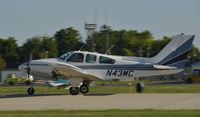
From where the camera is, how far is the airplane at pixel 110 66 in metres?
31.9

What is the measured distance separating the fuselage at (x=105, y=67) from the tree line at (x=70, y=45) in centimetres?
8309

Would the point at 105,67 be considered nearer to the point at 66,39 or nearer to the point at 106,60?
the point at 106,60

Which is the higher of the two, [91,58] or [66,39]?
[66,39]

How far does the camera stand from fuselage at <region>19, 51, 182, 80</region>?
104 feet

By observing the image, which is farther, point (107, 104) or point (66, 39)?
point (66, 39)

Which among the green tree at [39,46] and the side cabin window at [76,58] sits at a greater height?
the green tree at [39,46]

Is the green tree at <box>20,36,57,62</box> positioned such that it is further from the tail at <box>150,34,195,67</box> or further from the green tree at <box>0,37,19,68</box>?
the tail at <box>150,34,195,67</box>

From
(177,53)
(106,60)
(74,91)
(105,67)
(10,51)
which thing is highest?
(10,51)

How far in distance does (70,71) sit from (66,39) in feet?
330

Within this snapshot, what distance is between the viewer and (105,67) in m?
32.2
